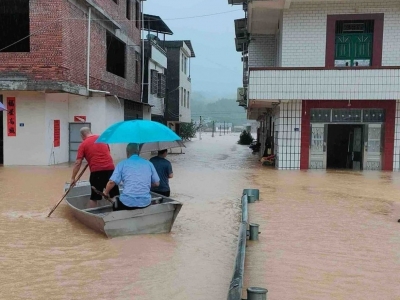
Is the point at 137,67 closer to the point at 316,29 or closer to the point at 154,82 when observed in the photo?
the point at 154,82

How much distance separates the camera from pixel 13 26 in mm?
18094

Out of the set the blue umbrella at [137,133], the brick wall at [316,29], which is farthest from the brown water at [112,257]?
the brick wall at [316,29]

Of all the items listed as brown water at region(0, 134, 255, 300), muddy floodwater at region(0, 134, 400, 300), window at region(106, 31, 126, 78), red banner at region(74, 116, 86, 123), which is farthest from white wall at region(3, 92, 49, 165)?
brown water at region(0, 134, 255, 300)

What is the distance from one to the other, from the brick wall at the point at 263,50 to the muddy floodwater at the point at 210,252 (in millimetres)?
11755

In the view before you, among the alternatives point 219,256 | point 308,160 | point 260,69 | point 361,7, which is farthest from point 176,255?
point 361,7

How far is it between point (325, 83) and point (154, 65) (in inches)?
651

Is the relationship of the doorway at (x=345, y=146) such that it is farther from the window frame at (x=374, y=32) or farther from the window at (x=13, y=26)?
the window at (x=13, y=26)

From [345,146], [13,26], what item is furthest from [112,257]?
[345,146]

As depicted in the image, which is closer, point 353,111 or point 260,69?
point 260,69

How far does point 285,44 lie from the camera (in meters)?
16.6

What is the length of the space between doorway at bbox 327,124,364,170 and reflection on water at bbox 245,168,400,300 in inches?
220

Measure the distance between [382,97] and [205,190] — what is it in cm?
770

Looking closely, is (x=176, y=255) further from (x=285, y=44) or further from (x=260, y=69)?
(x=285, y=44)

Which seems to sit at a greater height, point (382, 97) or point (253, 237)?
point (382, 97)
